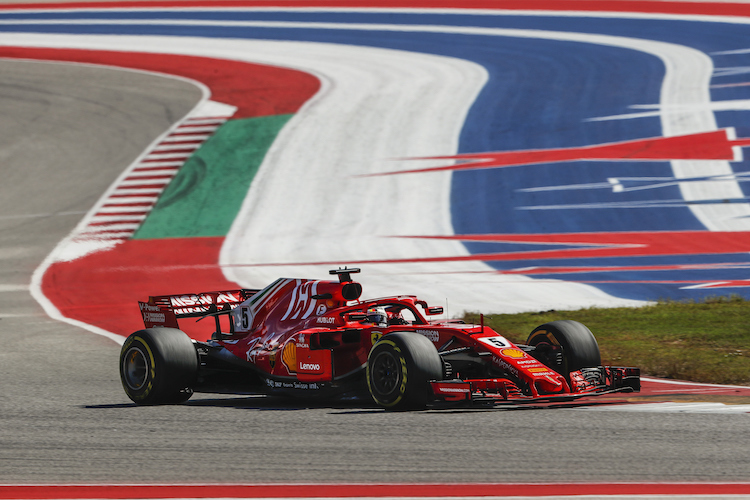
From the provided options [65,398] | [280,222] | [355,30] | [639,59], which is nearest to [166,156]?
[280,222]

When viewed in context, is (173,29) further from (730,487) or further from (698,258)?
(730,487)

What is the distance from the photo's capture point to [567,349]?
10.4 metres

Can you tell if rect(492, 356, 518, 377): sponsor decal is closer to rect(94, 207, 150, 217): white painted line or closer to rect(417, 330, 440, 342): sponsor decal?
rect(417, 330, 440, 342): sponsor decal

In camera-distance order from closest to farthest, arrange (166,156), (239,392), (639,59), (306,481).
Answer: (306,481) < (239,392) < (166,156) < (639,59)

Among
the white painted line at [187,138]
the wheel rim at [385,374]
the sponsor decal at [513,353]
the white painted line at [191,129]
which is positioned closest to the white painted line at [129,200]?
the white painted line at [187,138]

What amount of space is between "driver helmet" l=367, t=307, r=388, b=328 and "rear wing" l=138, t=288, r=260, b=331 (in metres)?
2.15

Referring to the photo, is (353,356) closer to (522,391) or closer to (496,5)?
(522,391)

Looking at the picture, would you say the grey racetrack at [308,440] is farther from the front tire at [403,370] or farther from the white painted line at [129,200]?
the white painted line at [129,200]

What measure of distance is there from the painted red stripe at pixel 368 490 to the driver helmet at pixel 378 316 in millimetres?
4039

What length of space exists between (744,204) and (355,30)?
23512mm

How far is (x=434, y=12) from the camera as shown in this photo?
147 feet

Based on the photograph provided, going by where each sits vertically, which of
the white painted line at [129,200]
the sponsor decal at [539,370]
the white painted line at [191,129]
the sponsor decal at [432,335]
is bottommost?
the white painted line at [129,200]

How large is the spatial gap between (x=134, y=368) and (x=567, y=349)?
4.60 meters

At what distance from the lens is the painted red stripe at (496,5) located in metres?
41.6
